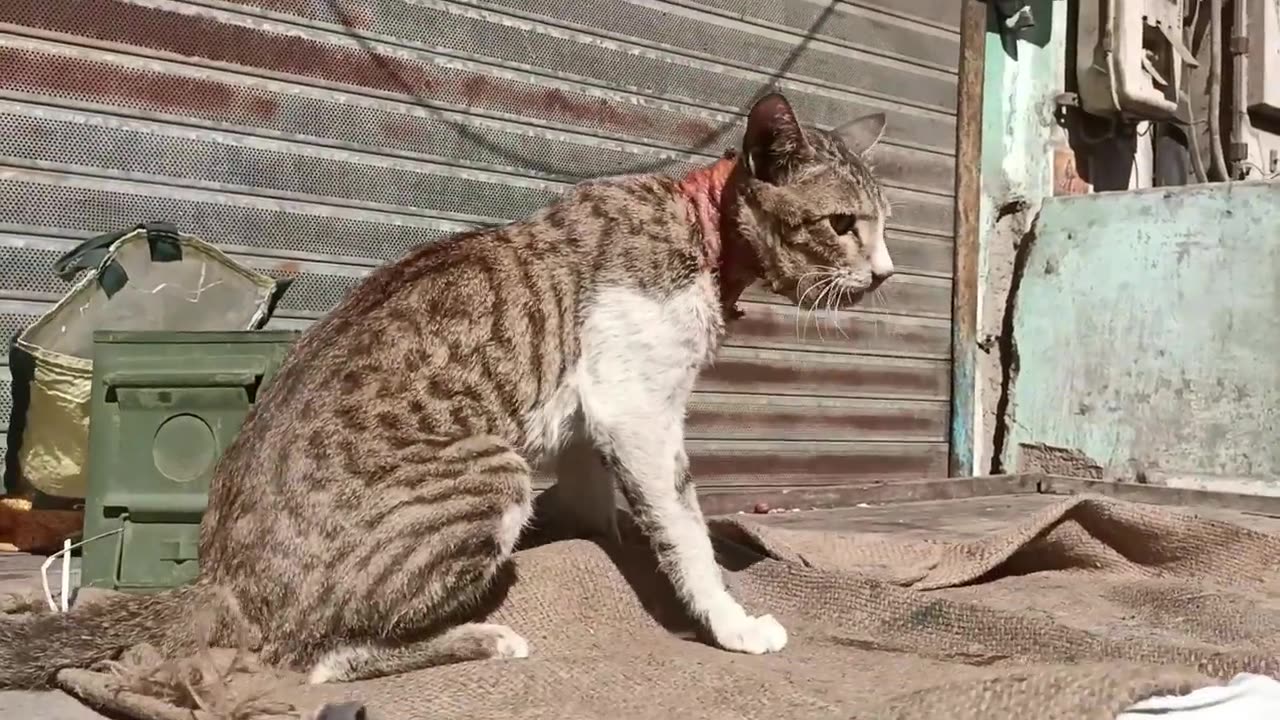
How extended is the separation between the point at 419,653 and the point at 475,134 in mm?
2502

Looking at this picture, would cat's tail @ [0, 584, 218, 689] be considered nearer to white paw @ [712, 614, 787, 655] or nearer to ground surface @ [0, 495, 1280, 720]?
ground surface @ [0, 495, 1280, 720]

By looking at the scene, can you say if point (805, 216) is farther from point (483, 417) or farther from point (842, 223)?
point (483, 417)

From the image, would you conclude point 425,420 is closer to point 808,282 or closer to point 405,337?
point 405,337

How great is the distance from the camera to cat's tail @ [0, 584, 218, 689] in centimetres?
201

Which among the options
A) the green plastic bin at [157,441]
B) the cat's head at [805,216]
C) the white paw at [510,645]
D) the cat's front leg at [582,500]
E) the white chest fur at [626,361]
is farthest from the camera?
the cat's front leg at [582,500]

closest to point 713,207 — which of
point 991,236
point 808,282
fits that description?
point 808,282

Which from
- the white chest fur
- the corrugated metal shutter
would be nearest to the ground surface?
the corrugated metal shutter

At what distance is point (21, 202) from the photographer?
10.8 ft

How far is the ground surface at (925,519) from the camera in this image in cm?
315

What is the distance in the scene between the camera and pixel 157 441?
2.82m

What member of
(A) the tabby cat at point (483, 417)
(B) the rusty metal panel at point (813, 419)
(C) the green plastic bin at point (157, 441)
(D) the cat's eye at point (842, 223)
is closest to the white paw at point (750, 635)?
(A) the tabby cat at point (483, 417)

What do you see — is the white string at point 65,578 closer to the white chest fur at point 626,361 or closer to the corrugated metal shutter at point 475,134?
the corrugated metal shutter at point 475,134

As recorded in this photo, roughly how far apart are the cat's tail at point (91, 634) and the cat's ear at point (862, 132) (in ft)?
6.88

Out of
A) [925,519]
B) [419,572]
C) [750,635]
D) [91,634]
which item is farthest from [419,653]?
[925,519]
